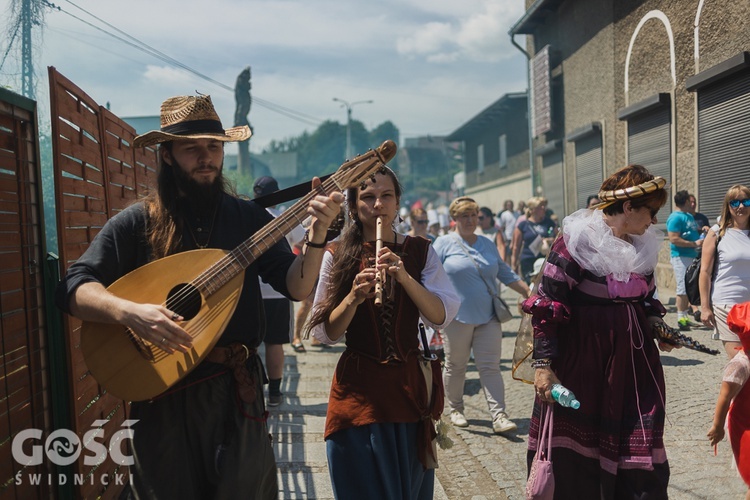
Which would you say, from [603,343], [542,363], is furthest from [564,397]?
[603,343]

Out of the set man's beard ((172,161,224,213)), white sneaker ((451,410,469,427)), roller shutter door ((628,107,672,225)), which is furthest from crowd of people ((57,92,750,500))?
roller shutter door ((628,107,672,225))

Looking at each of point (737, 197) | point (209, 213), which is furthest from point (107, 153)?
point (737, 197)

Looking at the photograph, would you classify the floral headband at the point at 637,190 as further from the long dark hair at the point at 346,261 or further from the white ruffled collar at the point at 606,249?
the long dark hair at the point at 346,261

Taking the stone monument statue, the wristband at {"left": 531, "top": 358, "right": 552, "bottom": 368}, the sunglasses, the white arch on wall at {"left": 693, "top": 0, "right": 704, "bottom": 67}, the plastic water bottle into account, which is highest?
the stone monument statue

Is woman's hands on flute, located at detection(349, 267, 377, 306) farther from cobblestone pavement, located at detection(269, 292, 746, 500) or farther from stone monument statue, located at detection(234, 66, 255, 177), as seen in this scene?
stone monument statue, located at detection(234, 66, 255, 177)

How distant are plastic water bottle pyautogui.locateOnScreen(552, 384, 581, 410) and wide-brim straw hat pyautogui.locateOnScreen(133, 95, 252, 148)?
1809 mm

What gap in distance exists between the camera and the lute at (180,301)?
8.34ft

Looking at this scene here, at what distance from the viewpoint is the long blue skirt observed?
10.2ft

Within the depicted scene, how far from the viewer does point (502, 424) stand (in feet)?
19.1

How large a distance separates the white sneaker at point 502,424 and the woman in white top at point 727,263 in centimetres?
183

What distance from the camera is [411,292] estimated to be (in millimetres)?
3154

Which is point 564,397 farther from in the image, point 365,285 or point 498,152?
point 498,152

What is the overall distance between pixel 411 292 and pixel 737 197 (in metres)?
3.96

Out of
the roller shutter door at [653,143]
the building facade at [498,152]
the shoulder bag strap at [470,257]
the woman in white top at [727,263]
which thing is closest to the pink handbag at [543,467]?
the shoulder bag strap at [470,257]
